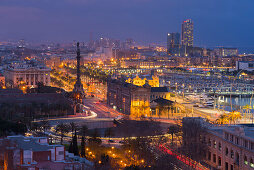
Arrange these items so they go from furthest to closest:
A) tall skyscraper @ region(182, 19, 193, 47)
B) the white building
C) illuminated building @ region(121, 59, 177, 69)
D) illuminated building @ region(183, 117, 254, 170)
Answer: tall skyscraper @ region(182, 19, 193, 47), illuminated building @ region(121, 59, 177, 69), the white building, illuminated building @ region(183, 117, 254, 170)

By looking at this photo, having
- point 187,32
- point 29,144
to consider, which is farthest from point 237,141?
point 187,32

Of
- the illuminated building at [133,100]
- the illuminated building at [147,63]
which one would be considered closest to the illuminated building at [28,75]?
the illuminated building at [133,100]

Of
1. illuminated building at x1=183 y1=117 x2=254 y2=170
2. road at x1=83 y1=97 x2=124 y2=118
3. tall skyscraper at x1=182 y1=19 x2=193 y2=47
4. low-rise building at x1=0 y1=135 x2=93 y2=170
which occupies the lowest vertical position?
road at x1=83 y1=97 x2=124 y2=118

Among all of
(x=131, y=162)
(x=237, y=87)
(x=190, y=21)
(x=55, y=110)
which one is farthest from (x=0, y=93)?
(x=190, y=21)

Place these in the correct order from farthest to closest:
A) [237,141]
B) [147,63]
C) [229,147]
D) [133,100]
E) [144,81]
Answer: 1. [147,63]
2. [144,81]
3. [133,100]
4. [229,147]
5. [237,141]

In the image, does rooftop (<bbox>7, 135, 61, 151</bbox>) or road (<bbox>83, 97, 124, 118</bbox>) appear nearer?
rooftop (<bbox>7, 135, 61, 151</bbox>)

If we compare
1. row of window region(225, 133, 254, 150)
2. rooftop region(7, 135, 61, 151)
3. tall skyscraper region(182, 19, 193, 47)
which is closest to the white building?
row of window region(225, 133, 254, 150)

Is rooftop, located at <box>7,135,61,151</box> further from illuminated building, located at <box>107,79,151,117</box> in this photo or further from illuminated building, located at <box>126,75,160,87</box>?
illuminated building, located at <box>126,75,160,87</box>

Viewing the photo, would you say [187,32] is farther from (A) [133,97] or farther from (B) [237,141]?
(B) [237,141]
